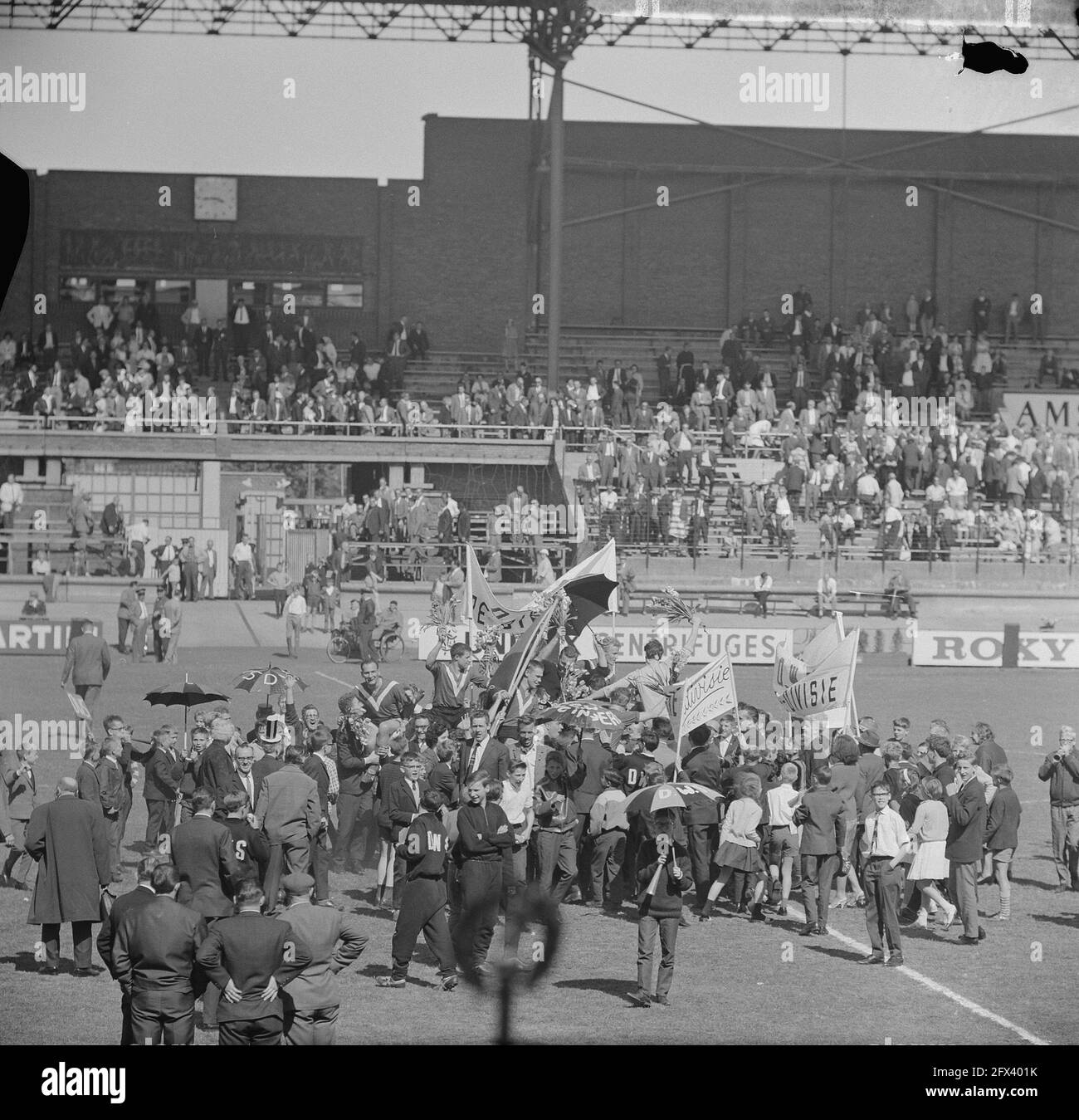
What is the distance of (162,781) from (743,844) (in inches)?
183

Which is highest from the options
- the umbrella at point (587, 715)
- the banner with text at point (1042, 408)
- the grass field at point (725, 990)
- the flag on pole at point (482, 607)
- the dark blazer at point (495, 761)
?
the banner with text at point (1042, 408)

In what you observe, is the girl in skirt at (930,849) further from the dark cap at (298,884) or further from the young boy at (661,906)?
the dark cap at (298,884)

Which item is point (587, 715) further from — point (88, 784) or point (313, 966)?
point (313, 966)

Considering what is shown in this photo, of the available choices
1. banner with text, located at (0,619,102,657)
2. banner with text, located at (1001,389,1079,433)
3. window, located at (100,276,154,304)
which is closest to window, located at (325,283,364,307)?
window, located at (100,276,154,304)

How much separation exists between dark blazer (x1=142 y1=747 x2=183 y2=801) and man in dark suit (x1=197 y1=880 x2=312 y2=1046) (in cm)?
510

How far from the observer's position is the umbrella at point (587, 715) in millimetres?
14758

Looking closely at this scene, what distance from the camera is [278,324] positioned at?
40719mm

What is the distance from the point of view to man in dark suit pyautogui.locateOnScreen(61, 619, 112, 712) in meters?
20.8

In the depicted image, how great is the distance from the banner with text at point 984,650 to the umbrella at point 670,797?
593 inches

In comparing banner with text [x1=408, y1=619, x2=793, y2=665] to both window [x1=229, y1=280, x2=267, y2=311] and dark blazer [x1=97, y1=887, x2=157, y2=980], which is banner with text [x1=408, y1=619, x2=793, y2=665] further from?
dark blazer [x1=97, y1=887, x2=157, y2=980]

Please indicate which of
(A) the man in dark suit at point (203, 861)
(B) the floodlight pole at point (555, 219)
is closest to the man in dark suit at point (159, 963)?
(A) the man in dark suit at point (203, 861)

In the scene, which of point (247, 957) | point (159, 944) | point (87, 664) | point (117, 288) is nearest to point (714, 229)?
point (117, 288)

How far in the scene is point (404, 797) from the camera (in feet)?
41.5
